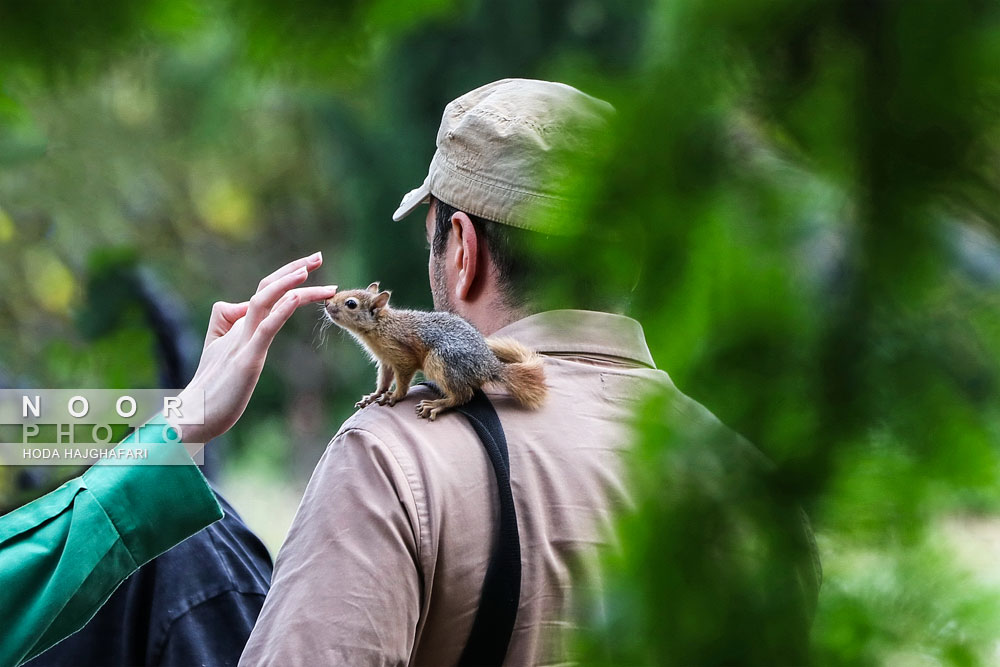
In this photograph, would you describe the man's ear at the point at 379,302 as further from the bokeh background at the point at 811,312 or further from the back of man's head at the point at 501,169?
the bokeh background at the point at 811,312

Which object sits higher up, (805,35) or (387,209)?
(805,35)

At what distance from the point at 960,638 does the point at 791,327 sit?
188 mm

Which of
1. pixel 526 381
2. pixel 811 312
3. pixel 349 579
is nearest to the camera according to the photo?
pixel 811 312

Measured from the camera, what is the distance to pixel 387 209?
5.82m

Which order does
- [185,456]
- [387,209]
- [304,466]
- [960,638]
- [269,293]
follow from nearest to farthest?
[960,638] < [185,456] < [269,293] < [387,209] < [304,466]

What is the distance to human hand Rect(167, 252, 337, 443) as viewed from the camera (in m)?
1.47

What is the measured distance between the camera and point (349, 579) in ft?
4.13

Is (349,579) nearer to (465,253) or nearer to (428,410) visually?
(428,410)

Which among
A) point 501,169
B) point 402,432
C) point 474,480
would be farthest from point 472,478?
point 501,169

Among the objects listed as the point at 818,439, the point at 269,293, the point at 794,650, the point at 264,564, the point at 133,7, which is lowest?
the point at 264,564

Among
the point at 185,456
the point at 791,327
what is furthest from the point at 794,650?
the point at 185,456

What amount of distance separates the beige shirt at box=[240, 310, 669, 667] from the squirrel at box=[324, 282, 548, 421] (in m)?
0.04

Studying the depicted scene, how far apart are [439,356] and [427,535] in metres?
0.34

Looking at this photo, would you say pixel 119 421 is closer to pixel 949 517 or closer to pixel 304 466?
pixel 949 517
